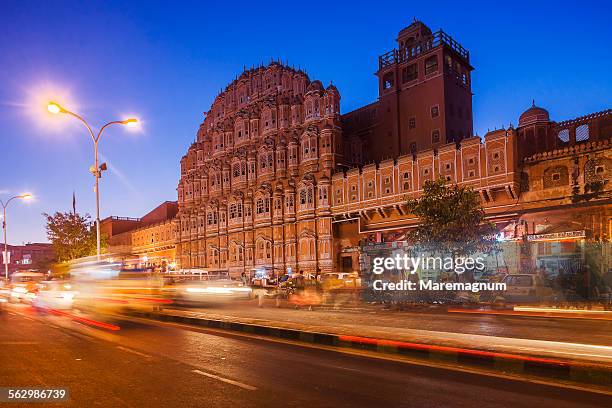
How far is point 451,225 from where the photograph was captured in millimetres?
26734

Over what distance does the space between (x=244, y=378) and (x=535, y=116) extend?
39.8m

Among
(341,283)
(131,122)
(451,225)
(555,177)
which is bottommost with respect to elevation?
(341,283)

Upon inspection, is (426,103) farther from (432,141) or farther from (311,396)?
(311,396)

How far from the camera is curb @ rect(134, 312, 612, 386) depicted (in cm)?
856

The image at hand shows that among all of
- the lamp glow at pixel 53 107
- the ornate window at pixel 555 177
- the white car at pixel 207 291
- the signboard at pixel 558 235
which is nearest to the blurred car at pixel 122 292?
the white car at pixel 207 291

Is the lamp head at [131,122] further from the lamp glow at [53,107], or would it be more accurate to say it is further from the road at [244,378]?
the road at [244,378]

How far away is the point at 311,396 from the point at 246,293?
86.1 ft

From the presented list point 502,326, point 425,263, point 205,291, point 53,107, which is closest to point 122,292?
point 205,291

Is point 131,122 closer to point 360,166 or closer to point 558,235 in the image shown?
point 558,235

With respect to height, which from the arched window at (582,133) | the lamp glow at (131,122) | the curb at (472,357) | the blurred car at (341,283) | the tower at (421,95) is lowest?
the blurred car at (341,283)

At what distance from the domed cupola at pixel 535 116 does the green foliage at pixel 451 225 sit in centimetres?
1773

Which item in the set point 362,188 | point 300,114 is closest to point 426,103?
point 362,188

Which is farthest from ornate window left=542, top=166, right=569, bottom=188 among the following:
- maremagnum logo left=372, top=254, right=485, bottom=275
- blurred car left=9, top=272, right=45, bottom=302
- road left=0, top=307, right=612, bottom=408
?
blurred car left=9, top=272, right=45, bottom=302

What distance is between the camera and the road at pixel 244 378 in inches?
283
